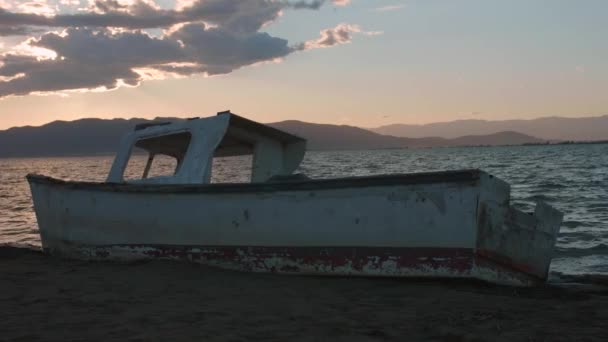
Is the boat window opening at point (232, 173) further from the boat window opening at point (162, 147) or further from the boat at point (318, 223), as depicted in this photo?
the boat at point (318, 223)

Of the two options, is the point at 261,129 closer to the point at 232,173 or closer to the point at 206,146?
the point at 206,146

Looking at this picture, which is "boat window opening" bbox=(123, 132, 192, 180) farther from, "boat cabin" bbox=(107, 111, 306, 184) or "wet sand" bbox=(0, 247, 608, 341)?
"wet sand" bbox=(0, 247, 608, 341)

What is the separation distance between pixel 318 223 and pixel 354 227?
16.8 inches

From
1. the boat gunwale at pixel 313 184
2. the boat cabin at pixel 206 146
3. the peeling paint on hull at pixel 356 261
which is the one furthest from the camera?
the boat cabin at pixel 206 146

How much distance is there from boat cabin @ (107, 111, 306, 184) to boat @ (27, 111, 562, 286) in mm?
24

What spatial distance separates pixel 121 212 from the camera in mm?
7902

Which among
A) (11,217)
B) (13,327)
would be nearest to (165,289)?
(13,327)

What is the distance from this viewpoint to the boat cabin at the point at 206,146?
7.79 meters

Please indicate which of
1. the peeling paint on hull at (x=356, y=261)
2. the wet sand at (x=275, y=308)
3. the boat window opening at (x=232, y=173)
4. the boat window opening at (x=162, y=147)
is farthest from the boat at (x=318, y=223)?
the boat window opening at (x=232, y=173)

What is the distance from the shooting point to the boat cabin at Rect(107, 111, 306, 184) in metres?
7.79

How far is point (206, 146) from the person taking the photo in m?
7.78

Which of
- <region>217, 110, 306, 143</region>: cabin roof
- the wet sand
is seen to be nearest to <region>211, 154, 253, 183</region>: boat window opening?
<region>217, 110, 306, 143</region>: cabin roof

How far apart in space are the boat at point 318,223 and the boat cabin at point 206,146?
0.02m

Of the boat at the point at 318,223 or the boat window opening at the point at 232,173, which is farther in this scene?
the boat window opening at the point at 232,173
